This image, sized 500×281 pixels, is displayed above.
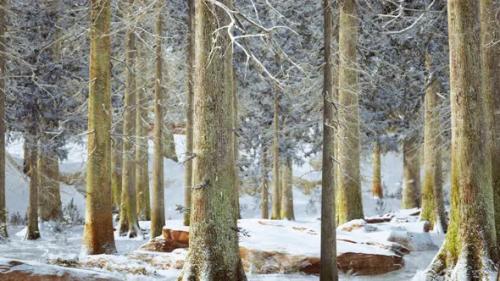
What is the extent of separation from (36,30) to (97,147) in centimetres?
936

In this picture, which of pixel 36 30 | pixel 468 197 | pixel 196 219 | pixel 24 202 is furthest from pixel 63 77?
pixel 468 197

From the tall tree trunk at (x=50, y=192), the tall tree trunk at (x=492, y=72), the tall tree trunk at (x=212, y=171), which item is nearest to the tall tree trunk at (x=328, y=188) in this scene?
the tall tree trunk at (x=212, y=171)

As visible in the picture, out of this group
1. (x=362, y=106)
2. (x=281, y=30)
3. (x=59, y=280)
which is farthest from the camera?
(x=362, y=106)

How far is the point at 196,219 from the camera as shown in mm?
7676

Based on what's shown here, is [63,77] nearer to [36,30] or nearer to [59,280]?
[36,30]

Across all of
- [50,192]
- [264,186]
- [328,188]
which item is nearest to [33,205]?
[50,192]

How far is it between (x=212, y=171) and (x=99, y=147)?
433 centimetres

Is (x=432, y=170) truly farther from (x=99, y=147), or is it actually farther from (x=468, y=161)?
(x=99, y=147)

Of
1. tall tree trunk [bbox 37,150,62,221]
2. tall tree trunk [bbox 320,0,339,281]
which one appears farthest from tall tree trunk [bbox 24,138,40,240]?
tall tree trunk [bbox 320,0,339,281]

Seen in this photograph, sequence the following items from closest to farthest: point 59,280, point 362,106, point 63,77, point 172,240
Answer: point 59,280 < point 172,240 < point 63,77 < point 362,106

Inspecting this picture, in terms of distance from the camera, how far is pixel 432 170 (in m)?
16.5

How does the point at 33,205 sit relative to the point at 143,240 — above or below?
above

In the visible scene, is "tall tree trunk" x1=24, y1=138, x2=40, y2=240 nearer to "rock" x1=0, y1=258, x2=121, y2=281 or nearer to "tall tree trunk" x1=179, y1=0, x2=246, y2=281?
"rock" x1=0, y1=258, x2=121, y2=281

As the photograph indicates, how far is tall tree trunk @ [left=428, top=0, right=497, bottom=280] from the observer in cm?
786
